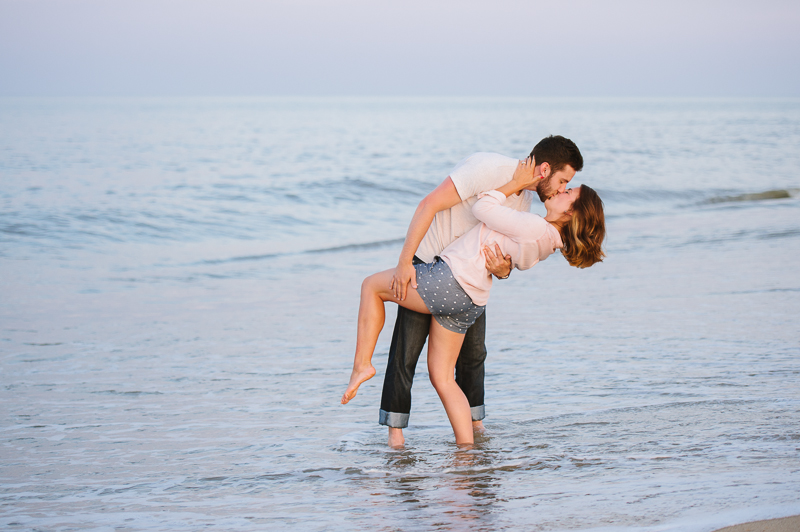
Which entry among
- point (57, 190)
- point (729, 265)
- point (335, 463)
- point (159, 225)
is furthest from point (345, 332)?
point (57, 190)

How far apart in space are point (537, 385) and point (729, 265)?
490cm

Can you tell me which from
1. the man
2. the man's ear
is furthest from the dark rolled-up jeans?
the man's ear

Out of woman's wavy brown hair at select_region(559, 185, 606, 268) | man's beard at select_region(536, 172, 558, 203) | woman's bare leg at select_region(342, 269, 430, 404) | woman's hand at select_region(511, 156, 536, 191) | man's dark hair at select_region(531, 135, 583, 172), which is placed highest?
man's dark hair at select_region(531, 135, 583, 172)

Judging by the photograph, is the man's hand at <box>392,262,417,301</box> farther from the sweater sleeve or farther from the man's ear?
the man's ear

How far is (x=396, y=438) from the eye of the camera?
389 centimetres

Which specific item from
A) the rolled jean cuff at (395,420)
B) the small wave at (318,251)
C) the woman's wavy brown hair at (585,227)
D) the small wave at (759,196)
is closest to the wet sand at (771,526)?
the woman's wavy brown hair at (585,227)

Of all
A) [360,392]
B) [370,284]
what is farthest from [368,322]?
[360,392]

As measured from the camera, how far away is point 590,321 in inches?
256

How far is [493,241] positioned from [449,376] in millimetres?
750

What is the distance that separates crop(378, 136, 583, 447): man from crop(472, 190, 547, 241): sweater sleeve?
89 millimetres

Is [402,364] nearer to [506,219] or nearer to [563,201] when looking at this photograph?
[506,219]

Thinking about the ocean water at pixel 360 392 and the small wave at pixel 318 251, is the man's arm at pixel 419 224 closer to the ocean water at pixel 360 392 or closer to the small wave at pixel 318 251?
the ocean water at pixel 360 392

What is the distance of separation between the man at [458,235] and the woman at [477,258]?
0.19 ft

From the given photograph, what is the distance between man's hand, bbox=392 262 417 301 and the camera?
138 inches
